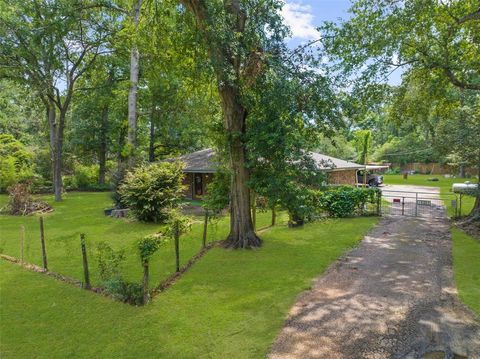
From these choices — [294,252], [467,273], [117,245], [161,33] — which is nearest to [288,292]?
[294,252]

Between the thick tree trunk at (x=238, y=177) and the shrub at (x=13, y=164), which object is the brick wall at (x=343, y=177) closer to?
the thick tree trunk at (x=238, y=177)

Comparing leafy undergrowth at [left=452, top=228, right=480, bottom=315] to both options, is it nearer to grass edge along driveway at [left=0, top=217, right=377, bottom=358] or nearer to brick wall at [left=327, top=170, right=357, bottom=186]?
grass edge along driveway at [left=0, top=217, right=377, bottom=358]

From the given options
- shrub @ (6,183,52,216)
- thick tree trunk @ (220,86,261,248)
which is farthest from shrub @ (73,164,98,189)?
thick tree trunk @ (220,86,261,248)

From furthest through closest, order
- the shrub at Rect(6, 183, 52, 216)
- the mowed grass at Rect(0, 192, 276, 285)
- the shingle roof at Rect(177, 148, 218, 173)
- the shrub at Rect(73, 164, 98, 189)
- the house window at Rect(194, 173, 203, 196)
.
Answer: the shrub at Rect(73, 164, 98, 189) → the house window at Rect(194, 173, 203, 196) → the shingle roof at Rect(177, 148, 218, 173) → the shrub at Rect(6, 183, 52, 216) → the mowed grass at Rect(0, 192, 276, 285)

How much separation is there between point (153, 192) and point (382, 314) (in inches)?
403

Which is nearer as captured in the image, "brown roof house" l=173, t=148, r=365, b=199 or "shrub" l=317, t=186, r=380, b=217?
"shrub" l=317, t=186, r=380, b=217

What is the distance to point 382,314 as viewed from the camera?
5816mm

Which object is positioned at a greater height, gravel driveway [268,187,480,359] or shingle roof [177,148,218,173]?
shingle roof [177,148,218,173]

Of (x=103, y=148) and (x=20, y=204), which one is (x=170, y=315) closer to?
(x=20, y=204)

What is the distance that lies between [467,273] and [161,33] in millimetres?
11502

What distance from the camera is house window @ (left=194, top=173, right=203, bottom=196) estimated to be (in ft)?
73.6

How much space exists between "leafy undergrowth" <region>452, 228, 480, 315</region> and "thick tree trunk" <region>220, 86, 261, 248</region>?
17.6 ft

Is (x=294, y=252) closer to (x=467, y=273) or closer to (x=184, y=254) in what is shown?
(x=184, y=254)

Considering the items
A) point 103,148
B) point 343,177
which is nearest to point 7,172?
point 103,148
